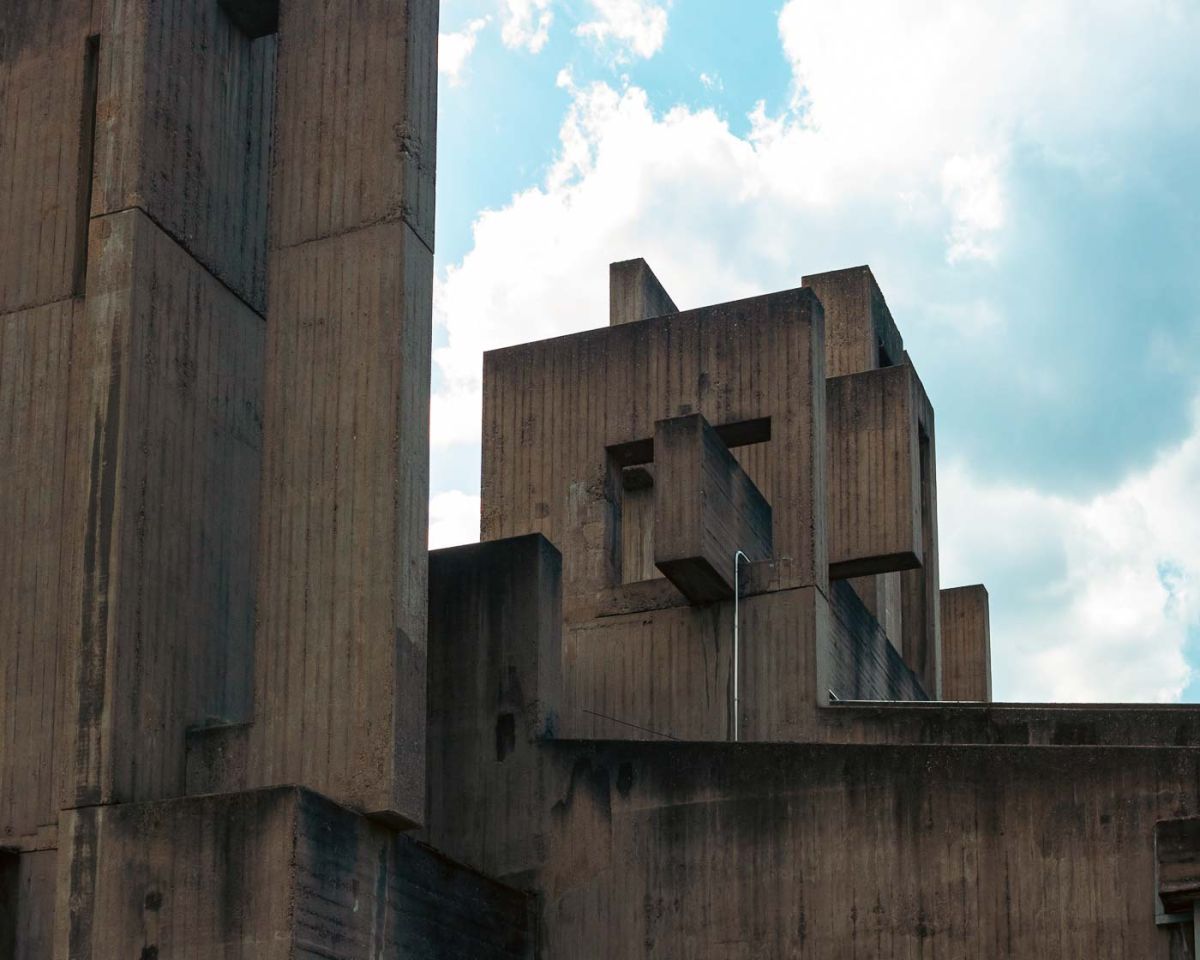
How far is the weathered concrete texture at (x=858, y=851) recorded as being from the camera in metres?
15.7

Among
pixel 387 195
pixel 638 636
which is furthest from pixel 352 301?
pixel 638 636

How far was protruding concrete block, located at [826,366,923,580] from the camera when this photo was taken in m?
24.5

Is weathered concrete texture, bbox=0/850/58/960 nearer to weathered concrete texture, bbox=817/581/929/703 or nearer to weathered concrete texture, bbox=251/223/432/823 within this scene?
weathered concrete texture, bbox=251/223/432/823

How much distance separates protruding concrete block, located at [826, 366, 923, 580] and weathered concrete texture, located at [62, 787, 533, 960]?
10043mm

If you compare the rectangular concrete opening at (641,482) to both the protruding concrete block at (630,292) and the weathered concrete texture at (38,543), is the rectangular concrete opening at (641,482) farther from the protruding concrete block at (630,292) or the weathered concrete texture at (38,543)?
the weathered concrete texture at (38,543)

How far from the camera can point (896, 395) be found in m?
25.1

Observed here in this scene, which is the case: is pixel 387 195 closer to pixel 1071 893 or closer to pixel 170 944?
pixel 170 944

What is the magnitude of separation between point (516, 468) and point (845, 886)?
8436 mm

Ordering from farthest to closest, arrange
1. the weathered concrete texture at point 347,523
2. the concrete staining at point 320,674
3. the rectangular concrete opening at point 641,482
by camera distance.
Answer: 1. the rectangular concrete opening at point 641,482
2. the weathered concrete texture at point 347,523
3. the concrete staining at point 320,674

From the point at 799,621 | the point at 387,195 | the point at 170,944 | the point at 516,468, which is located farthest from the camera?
the point at 516,468

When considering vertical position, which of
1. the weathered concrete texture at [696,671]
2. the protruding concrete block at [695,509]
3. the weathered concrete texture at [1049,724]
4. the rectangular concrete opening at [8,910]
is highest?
the protruding concrete block at [695,509]

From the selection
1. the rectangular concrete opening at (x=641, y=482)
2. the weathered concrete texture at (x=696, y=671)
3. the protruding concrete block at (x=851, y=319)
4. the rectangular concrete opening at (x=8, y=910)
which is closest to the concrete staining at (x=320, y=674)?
the rectangular concrete opening at (x=8, y=910)

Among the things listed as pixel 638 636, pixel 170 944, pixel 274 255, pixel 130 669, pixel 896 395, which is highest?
pixel 896 395

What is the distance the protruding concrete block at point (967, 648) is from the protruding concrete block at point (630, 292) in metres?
8.26
